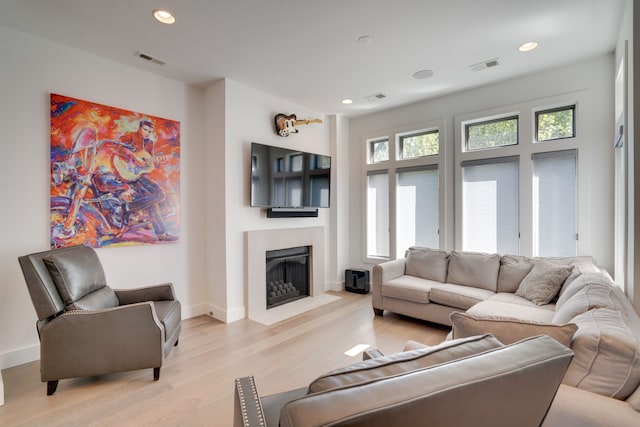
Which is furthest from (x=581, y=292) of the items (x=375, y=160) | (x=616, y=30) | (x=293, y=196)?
(x=375, y=160)

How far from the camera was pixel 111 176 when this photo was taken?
308 centimetres

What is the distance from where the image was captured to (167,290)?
2.90 metres

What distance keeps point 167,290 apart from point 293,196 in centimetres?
199

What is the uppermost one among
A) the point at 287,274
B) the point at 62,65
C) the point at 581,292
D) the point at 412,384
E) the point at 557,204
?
the point at 62,65

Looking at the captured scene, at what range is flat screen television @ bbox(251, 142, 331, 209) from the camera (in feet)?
12.4

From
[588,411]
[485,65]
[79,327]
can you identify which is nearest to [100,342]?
[79,327]

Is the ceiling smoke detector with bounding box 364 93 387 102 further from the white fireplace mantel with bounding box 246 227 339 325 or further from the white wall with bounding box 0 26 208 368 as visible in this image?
the white wall with bounding box 0 26 208 368

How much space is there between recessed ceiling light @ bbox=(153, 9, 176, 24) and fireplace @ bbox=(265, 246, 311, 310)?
2759mm

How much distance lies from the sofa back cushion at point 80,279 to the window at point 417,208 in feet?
12.6

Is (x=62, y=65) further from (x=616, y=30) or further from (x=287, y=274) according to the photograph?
(x=616, y=30)

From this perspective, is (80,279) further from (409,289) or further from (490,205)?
(490,205)

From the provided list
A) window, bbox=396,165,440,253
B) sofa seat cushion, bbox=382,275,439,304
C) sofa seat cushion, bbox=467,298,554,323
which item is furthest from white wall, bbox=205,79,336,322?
sofa seat cushion, bbox=467,298,554,323

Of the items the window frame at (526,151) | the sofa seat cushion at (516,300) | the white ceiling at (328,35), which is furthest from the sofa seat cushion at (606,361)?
the window frame at (526,151)

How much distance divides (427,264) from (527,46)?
2592mm
